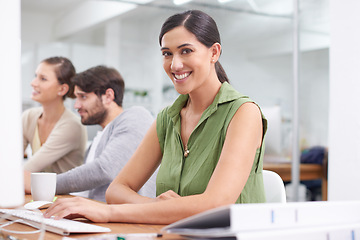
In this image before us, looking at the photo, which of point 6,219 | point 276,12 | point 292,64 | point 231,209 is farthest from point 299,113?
point 231,209

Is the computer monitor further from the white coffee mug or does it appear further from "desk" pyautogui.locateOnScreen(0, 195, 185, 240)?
the white coffee mug

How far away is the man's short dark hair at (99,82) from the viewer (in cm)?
251

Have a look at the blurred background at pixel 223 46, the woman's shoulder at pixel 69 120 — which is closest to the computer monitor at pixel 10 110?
the woman's shoulder at pixel 69 120

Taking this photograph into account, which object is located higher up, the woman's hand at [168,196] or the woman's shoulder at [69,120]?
the woman's shoulder at [69,120]

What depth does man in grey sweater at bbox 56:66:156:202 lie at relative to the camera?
2.02 meters

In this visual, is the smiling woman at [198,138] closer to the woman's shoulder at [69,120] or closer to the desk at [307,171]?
the woman's shoulder at [69,120]

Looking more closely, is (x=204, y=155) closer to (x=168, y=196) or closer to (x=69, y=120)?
(x=168, y=196)

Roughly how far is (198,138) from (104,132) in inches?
36.2

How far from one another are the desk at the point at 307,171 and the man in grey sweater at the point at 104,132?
63.2 inches

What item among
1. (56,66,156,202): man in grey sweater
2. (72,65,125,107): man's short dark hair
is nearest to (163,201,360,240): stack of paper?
(56,66,156,202): man in grey sweater

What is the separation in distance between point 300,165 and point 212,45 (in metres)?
2.44

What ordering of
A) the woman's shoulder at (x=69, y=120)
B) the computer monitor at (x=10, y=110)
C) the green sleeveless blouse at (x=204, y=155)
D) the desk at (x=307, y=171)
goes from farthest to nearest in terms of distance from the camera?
1. the desk at (x=307, y=171)
2. the woman's shoulder at (x=69, y=120)
3. the green sleeveless blouse at (x=204, y=155)
4. the computer monitor at (x=10, y=110)

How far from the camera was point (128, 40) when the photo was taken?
→ 4.01m

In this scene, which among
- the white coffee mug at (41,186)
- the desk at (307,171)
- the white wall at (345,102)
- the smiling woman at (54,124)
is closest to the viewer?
the white coffee mug at (41,186)
